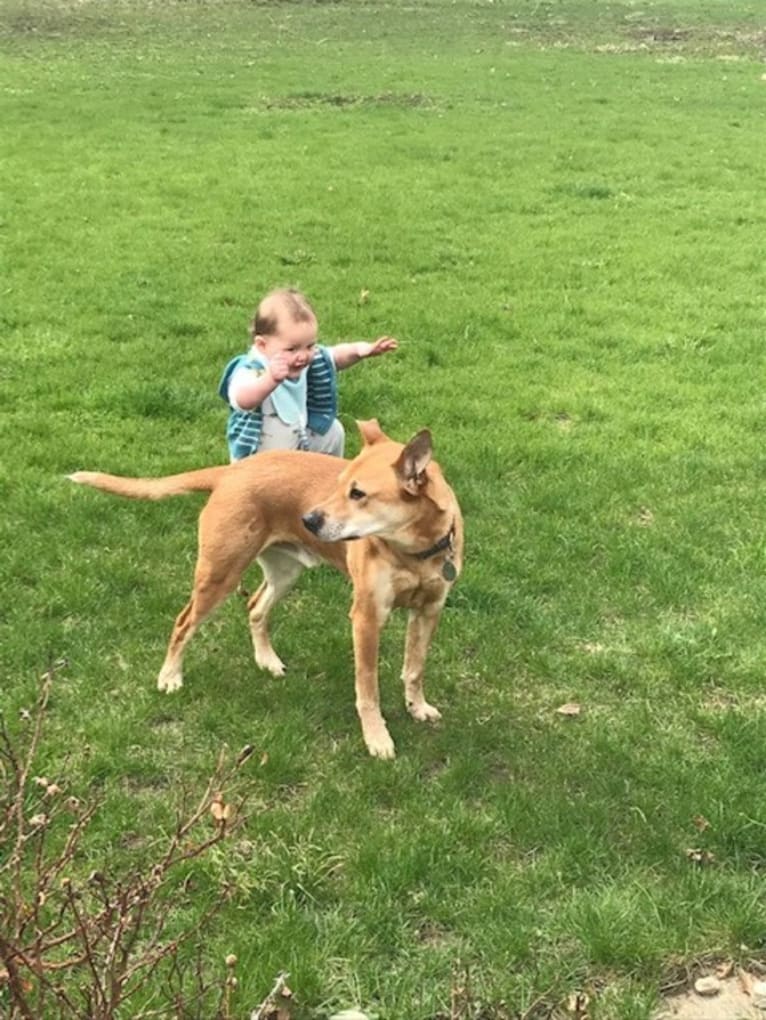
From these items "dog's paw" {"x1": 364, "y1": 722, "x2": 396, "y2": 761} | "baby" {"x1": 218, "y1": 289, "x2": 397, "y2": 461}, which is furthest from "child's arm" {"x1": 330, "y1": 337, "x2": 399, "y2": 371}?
"dog's paw" {"x1": 364, "y1": 722, "x2": 396, "y2": 761}

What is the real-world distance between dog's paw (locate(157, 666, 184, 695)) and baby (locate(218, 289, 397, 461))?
57.5 inches

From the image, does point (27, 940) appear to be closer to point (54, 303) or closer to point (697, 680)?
point (697, 680)

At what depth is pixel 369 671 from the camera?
4.79m

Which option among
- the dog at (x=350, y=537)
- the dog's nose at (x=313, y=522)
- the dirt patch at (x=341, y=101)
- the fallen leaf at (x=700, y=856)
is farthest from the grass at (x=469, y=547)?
the dirt patch at (x=341, y=101)

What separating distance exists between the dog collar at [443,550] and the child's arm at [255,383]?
145 centimetres

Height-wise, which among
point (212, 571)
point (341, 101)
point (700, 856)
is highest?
point (212, 571)

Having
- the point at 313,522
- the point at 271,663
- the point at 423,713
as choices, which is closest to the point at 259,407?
the point at 271,663

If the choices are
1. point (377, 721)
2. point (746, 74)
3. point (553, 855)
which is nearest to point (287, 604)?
point (377, 721)

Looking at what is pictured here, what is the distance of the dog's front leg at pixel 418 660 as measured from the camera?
16.3 ft

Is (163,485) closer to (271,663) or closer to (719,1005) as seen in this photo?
(271,663)

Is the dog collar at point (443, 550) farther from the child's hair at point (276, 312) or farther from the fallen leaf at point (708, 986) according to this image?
the fallen leaf at point (708, 986)

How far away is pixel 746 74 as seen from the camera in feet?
91.4

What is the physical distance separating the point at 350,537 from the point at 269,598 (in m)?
1.14

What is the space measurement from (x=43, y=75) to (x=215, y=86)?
4122 mm
